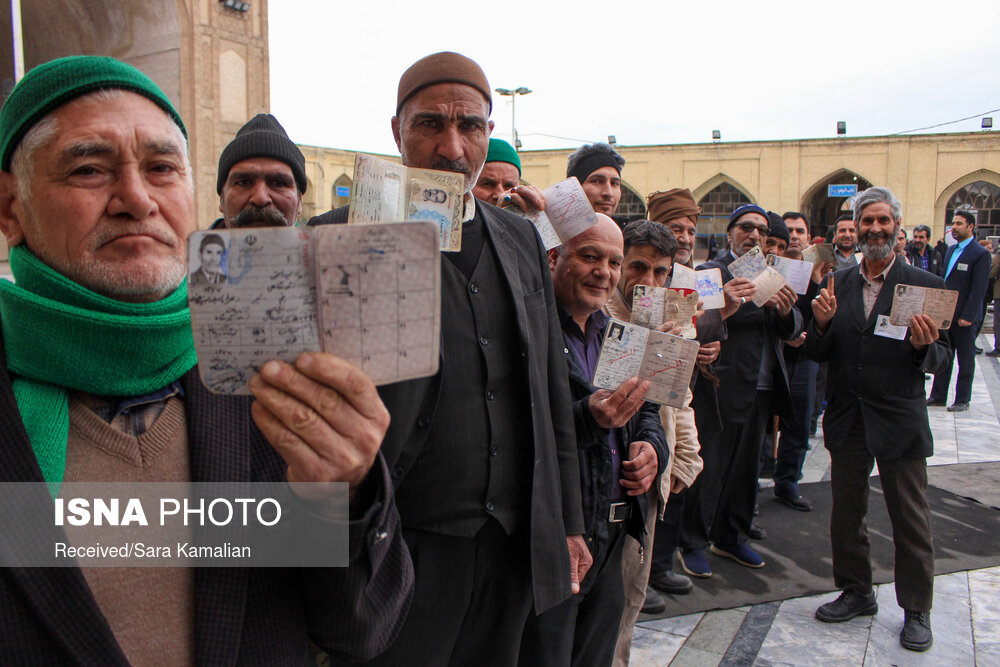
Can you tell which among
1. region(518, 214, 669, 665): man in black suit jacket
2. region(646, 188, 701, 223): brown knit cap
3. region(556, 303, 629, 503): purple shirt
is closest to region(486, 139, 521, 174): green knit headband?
region(518, 214, 669, 665): man in black suit jacket

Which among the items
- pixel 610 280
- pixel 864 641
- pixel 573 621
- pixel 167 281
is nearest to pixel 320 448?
pixel 167 281

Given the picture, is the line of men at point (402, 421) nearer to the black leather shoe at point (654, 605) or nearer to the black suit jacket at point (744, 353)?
the black suit jacket at point (744, 353)

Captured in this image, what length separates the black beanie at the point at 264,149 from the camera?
8.98ft

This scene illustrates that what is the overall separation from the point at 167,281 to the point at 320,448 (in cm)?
46

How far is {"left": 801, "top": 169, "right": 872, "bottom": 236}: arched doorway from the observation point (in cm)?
2800

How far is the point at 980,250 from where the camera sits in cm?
895

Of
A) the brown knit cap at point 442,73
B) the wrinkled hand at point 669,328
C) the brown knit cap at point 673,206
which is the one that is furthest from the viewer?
the brown knit cap at point 673,206

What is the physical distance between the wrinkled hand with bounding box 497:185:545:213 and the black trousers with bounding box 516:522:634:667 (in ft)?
4.18

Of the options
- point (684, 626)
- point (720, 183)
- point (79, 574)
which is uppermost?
point (720, 183)

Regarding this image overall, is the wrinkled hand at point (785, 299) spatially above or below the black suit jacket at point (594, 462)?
above

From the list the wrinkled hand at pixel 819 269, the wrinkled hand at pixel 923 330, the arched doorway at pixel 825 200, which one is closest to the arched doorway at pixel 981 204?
the arched doorway at pixel 825 200

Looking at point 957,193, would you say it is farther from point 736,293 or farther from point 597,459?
point 597,459

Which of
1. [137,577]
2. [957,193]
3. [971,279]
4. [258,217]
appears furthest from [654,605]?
[957,193]

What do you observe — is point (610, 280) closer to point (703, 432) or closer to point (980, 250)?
point (703, 432)
